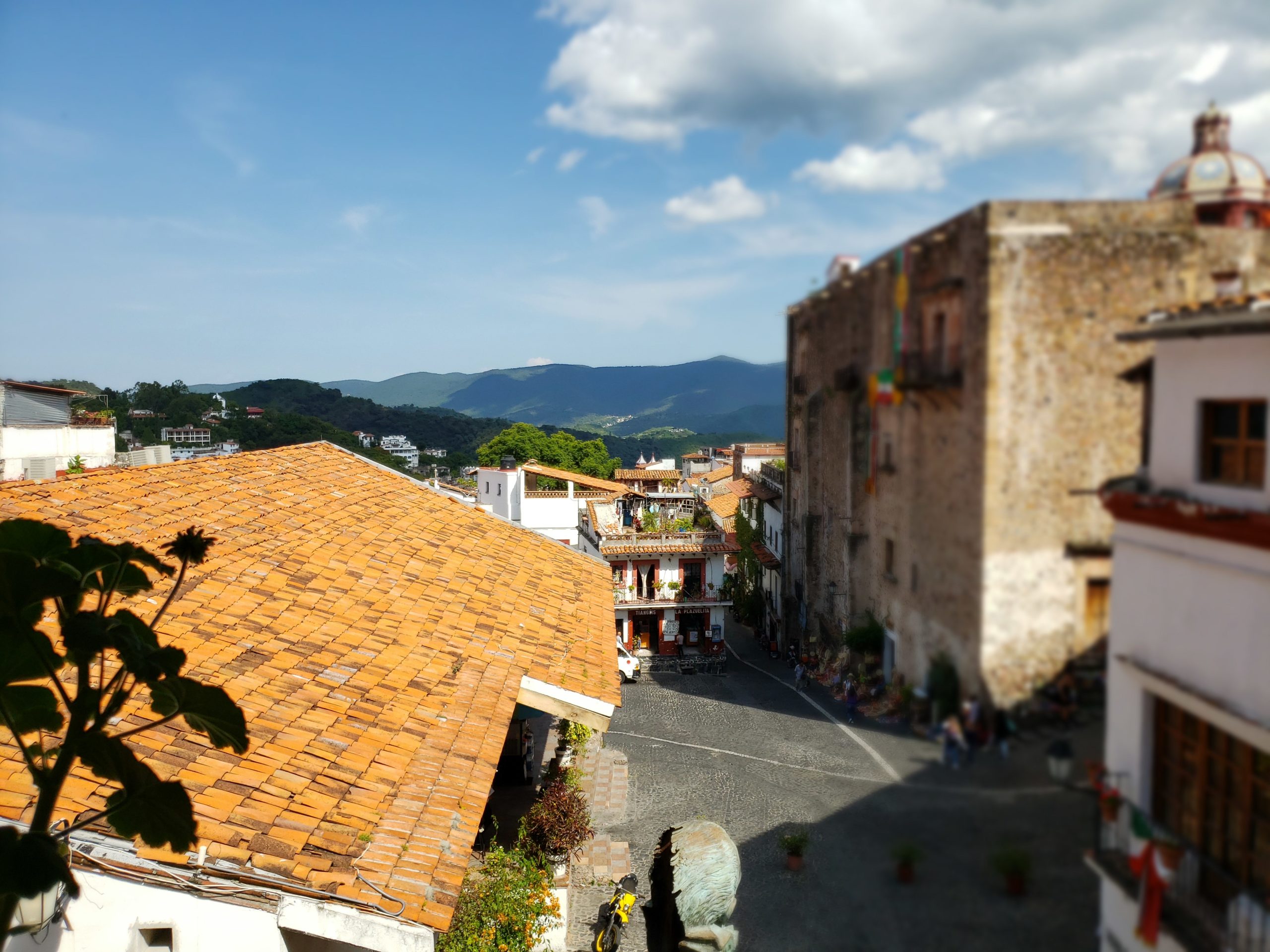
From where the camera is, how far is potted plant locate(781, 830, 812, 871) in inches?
116

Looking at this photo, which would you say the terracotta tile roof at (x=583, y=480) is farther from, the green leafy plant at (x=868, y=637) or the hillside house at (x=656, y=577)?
the green leafy plant at (x=868, y=637)

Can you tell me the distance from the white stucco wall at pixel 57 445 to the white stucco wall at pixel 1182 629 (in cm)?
1631

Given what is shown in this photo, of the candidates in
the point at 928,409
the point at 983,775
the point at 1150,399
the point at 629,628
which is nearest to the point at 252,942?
the point at 983,775

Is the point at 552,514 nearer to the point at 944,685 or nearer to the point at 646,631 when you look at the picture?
the point at 646,631

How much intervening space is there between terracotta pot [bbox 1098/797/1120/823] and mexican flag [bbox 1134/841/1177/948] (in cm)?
7

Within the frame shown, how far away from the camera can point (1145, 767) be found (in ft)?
5.52

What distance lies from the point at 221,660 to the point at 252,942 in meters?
1.90

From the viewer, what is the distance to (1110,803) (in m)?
1.75

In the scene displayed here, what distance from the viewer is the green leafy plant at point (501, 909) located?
5074mm

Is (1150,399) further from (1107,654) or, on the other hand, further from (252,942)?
(252,942)

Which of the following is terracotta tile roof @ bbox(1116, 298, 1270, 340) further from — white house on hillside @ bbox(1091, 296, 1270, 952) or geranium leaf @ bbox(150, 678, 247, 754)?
geranium leaf @ bbox(150, 678, 247, 754)

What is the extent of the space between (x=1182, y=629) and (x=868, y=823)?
1.22m

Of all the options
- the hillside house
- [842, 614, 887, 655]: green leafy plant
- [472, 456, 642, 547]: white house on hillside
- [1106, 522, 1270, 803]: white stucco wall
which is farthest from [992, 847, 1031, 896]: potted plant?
[472, 456, 642, 547]: white house on hillside

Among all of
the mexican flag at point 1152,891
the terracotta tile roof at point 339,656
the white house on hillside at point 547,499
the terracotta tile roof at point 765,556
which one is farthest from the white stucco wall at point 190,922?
the white house on hillside at point 547,499
